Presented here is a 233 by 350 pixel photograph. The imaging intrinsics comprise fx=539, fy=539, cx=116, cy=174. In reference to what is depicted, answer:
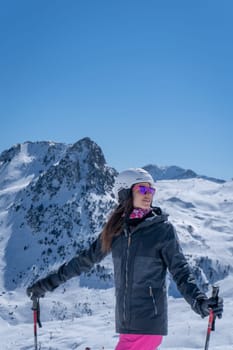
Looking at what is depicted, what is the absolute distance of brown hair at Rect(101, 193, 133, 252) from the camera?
521cm

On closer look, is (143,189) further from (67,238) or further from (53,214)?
(53,214)

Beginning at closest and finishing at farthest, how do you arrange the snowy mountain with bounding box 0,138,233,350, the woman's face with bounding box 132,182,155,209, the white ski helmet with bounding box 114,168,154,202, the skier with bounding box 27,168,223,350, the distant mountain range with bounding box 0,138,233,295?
the skier with bounding box 27,168,223,350 → the woman's face with bounding box 132,182,155,209 → the white ski helmet with bounding box 114,168,154,202 → the snowy mountain with bounding box 0,138,233,350 → the distant mountain range with bounding box 0,138,233,295

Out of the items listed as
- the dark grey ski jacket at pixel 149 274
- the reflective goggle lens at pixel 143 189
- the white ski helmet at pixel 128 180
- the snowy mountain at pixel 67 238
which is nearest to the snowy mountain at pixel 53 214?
the snowy mountain at pixel 67 238

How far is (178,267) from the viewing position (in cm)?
476

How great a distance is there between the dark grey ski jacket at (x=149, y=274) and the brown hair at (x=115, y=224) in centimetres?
20

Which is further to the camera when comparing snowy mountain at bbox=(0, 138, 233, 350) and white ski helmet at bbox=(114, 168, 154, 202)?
snowy mountain at bbox=(0, 138, 233, 350)

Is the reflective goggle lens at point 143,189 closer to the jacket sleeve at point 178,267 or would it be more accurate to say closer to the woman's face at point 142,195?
the woman's face at point 142,195

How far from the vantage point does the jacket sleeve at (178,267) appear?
463cm

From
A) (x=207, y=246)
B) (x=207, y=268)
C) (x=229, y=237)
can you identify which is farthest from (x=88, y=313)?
(x=229, y=237)

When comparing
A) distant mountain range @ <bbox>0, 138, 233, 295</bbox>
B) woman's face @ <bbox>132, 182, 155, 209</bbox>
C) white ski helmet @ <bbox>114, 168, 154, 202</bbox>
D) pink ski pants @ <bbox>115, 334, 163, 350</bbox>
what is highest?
distant mountain range @ <bbox>0, 138, 233, 295</bbox>

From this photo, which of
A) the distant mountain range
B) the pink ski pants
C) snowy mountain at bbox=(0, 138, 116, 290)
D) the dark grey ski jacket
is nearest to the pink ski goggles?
the dark grey ski jacket

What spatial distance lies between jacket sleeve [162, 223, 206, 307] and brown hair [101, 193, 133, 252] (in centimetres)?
52

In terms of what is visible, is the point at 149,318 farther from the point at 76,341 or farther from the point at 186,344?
the point at 76,341

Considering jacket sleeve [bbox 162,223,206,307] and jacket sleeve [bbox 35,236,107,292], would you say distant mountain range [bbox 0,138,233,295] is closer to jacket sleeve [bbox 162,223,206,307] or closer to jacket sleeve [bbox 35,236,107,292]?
jacket sleeve [bbox 35,236,107,292]
